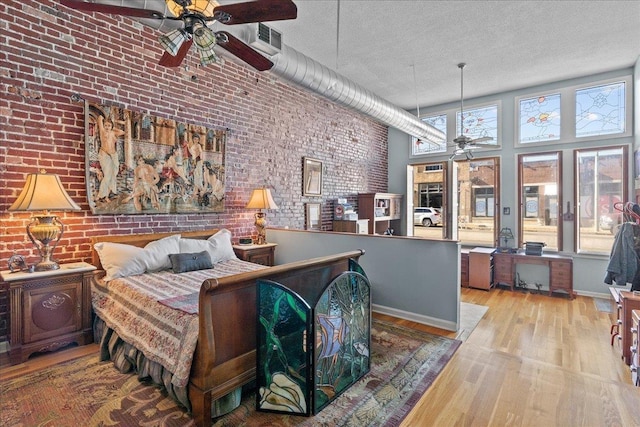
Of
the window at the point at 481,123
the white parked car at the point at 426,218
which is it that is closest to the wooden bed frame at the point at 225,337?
the window at the point at 481,123

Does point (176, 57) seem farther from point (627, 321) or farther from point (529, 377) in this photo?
point (627, 321)

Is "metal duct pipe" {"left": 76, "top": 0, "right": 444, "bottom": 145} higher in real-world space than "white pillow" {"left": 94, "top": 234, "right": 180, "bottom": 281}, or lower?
higher

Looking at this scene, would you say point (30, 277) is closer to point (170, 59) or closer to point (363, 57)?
point (170, 59)

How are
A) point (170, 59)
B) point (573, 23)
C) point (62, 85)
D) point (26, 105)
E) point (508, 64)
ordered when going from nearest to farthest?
point (170, 59) < point (26, 105) < point (62, 85) < point (573, 23) < point (508, 64)

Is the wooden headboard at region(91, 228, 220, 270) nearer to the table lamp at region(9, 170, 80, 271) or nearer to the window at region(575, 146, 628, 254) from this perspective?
the table lamp at region(9, 170, 80, 271)

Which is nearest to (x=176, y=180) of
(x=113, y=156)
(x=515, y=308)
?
(x=113, y=156)

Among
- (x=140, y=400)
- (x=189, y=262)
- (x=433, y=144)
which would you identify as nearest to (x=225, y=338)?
(x=140, y=400)

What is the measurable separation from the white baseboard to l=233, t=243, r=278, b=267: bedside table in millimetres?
1648

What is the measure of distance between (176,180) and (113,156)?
704 millimetres

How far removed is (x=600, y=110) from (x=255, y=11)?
244 inches

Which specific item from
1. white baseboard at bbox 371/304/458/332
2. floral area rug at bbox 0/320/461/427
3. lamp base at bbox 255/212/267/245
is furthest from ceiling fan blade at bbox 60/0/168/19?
white baseboard at bbox 371/304/458/332

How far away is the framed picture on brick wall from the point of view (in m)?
5.61

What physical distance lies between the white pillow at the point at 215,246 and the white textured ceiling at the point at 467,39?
2677mm

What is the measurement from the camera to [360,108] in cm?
452
